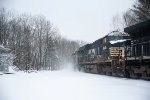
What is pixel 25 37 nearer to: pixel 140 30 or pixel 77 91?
pixel 140 30

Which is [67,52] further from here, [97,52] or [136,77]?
[136,77]

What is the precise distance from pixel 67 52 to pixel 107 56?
7338cm

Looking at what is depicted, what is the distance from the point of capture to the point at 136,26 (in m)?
17.3

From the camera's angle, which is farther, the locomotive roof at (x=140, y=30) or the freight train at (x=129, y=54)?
the locomotive roof at (x=140, y=30)

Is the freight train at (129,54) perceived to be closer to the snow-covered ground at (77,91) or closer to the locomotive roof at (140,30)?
the locomotive roof at (140,30)

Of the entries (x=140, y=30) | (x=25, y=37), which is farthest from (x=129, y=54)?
(x=25, y=37)

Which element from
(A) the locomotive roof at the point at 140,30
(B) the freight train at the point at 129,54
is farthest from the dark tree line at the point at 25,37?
(A) the locomotive roof at the point at 140,30

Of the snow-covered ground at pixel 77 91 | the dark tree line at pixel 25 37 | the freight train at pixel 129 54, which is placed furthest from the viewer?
the dark tree line at pixel 25 37

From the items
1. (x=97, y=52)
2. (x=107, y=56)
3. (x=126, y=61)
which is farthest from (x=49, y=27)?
(x=126, y=61)

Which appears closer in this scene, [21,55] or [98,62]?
[98,62]

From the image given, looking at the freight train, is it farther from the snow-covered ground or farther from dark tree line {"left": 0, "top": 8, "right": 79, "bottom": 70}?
dark tree line {"left": 0, "top": 8, "right": 79, "bottom": 70}

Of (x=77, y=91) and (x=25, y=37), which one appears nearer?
(x=77, y=91)

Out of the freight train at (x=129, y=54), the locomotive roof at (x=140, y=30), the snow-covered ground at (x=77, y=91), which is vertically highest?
the locomotive roof at (x=140, y=30)

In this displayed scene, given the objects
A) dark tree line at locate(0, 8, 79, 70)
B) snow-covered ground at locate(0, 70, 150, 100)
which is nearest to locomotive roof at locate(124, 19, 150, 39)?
snow-covered ground at locate(0, 70, 150, 100)
